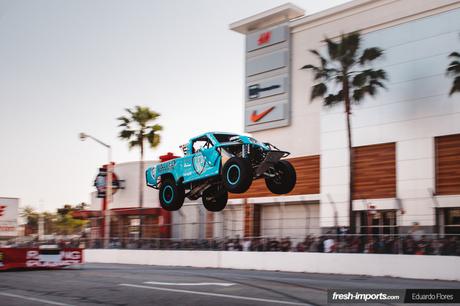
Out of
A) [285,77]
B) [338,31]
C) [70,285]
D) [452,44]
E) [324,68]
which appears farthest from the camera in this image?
[285,77]

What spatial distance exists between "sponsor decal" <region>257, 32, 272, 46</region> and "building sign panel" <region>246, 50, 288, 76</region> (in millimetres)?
1206

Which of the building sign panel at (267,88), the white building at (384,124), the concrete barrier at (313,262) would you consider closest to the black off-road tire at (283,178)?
the concrete barrier at (313,262)

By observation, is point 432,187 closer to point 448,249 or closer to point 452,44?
point 452,44

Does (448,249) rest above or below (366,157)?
below

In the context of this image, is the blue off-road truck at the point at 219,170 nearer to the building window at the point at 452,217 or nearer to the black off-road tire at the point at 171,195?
the black off-road tire at the point at 171,195

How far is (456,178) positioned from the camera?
129 ft

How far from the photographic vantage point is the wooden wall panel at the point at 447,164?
3953 cm

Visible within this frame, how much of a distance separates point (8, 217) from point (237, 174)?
3713cm

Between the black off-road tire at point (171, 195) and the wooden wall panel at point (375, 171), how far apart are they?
30966mm

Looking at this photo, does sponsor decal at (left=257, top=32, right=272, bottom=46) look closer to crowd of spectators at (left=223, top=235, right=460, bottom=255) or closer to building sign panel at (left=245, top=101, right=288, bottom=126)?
building sign panel at (left=245, top=101, right=288, bottom=126)

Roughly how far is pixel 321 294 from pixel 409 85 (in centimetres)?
2437

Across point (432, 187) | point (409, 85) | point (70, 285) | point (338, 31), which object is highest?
point (338, 31)

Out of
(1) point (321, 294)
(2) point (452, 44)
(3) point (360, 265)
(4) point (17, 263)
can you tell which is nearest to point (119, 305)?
(1) point (321, 294)

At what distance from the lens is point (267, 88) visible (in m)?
55.5
